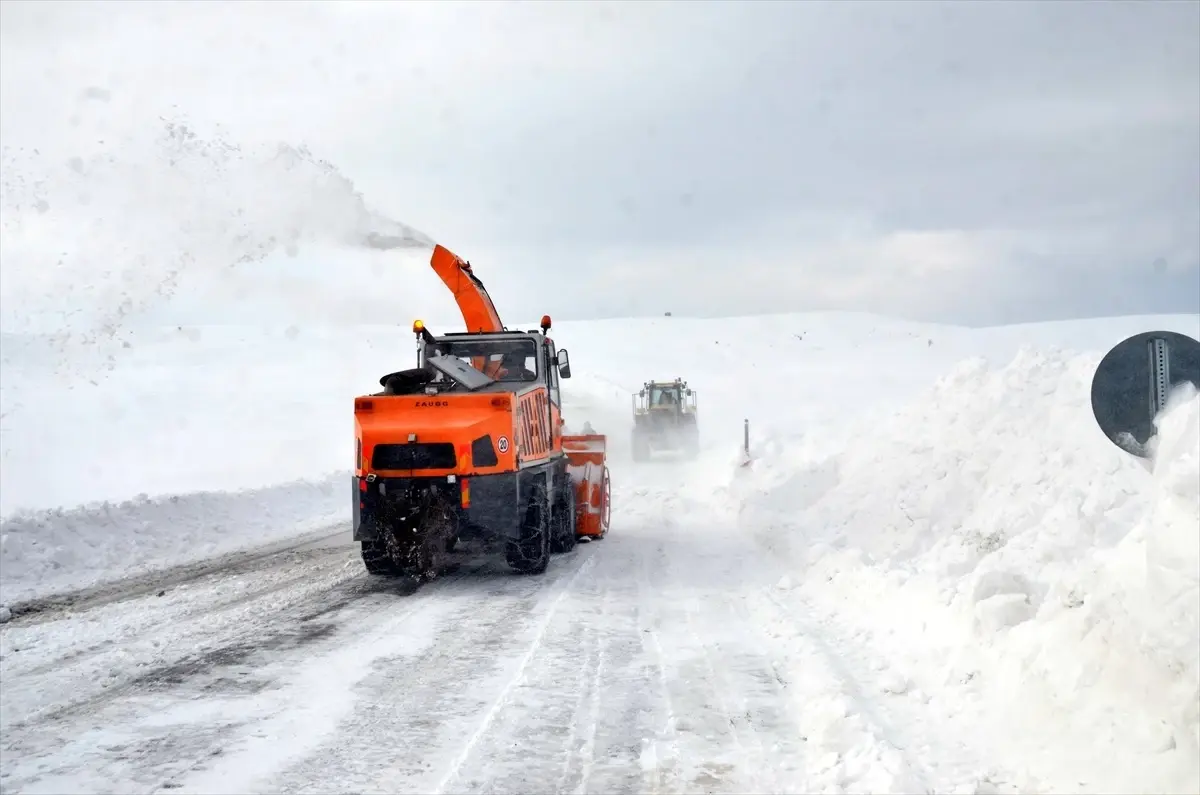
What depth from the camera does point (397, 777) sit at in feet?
14.8

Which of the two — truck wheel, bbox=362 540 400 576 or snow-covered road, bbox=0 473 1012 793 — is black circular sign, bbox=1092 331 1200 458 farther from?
truck wheel, bbox=362 540 400 576

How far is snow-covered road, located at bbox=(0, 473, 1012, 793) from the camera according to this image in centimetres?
454

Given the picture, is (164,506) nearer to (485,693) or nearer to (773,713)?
(485,693)

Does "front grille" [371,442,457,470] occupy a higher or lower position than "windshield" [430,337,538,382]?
lower

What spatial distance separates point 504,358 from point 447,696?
21.0ft

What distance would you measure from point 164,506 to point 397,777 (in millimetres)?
11285

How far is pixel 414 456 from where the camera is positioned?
9.74 meters

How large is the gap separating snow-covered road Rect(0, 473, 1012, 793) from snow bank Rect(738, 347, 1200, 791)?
1.82 ft

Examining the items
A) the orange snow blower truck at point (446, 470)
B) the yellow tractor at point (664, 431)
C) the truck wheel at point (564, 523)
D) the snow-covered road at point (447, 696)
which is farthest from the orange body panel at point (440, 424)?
the yellow tractor at point (664, 431)

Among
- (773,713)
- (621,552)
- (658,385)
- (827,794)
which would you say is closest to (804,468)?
(621,552)

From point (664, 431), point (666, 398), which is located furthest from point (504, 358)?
point (666, 398)

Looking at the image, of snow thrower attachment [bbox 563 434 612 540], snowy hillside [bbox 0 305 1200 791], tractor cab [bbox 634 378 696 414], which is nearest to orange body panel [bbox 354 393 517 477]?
snowy hillside [bbox 0 305 1200 791]

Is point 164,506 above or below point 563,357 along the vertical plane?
below

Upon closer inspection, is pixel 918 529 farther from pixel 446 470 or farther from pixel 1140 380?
pixel 1140 380
